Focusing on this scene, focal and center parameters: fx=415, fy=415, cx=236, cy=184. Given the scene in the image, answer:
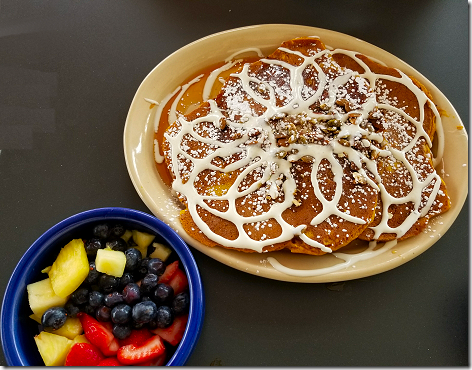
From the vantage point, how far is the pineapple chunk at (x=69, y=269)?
130 cm

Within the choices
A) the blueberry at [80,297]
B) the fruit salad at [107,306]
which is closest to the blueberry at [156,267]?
the fruit salad at [107,306]

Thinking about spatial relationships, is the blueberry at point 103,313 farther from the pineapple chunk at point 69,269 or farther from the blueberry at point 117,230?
the blueberry at point 117,230

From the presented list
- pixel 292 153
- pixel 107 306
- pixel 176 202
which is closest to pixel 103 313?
pixel 107 306

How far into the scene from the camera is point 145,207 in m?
1.63

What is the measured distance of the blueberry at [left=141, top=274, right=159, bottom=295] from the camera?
1.32 m

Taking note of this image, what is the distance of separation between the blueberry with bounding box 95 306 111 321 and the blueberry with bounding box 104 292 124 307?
2cm

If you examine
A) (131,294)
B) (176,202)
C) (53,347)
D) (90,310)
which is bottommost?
(53,347)

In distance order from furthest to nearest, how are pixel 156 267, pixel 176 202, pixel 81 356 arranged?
pixel 176 202
pixel 156 267
pixel 81 356

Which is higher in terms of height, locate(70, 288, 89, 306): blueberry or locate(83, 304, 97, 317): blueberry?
locate(70, 288, 89, 306): blueberry

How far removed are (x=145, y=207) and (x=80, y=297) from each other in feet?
1.44

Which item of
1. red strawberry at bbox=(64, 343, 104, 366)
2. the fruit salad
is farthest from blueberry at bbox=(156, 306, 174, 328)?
red strawberry at bbox=(64, 343, 104, 366)

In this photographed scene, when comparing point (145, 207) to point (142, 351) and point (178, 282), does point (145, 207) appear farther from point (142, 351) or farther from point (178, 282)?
point (142, 351)

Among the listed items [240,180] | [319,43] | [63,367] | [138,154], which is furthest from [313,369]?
[319,43]

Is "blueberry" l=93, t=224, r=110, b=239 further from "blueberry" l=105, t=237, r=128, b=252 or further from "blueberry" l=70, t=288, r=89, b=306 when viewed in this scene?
"blueberry" l=70, t=288, r=89, b=306
